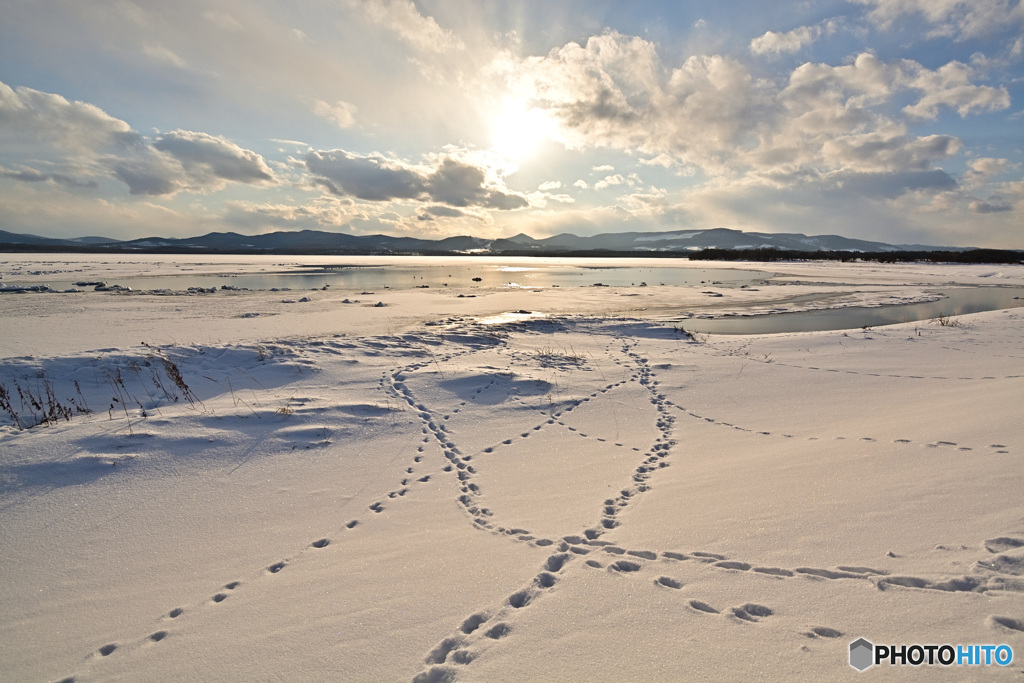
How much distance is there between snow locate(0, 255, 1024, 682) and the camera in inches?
110

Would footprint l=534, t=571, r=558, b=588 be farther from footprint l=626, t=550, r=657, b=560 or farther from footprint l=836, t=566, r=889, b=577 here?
footprint l=836, t=566, r=889, b=577

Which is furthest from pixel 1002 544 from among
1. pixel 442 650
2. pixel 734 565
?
pixel 442 650

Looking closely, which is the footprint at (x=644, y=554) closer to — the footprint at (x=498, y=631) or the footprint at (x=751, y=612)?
the footprint at (x=751, y=612)

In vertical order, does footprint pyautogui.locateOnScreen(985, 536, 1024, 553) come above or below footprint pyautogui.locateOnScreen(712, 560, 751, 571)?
above

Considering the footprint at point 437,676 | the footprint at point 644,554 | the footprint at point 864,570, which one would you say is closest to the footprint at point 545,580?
the footprint at point 644,554

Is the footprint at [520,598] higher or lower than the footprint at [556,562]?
lower

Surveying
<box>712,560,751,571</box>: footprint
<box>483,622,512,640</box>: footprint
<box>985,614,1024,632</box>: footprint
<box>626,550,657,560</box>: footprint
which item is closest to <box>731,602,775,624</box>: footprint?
<box>712,560,751,571</box>: footprint

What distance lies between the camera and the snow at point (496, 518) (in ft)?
9.14

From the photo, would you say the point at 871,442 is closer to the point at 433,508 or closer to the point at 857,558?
the point at 857,558

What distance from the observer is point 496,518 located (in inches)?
171

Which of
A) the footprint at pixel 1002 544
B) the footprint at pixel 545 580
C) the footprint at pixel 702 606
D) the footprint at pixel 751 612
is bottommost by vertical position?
the footprint at pixel 545 580

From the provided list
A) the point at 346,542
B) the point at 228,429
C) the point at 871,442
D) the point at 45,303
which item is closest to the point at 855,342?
the point at 871,442

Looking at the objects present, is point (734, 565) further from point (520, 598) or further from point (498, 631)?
point (498, 631)

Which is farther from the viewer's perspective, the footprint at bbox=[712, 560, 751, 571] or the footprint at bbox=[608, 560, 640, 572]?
the footprint at bbox=[608, 560, 640, 572]
